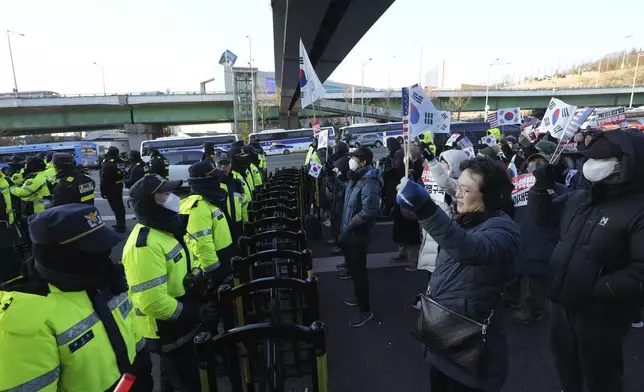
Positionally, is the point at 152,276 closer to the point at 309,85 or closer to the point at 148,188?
the point at 148,188

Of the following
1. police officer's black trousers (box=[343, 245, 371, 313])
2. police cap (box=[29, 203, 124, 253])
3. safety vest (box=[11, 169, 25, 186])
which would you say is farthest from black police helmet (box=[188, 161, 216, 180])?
safety vest (box=[11, 169, 25, 186])

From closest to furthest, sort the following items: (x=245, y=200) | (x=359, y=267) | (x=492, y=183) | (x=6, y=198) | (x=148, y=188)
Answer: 1. (x=492, y=183)
2. (x=148, y=188)
3. (x=359, y=267)
4. (x=245, y=200)
5. (x=6, y=198)

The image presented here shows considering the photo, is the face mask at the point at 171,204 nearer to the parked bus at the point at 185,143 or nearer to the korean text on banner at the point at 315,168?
the korean text on banner at the point at 315,168

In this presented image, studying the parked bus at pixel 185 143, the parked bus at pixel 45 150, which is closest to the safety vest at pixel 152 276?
the parked bus at pixel 185 143

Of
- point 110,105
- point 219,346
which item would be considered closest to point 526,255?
point 219,346

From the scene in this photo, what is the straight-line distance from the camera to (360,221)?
13.0 ft

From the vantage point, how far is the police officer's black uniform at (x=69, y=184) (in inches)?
248

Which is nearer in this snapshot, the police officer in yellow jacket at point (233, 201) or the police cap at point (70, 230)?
the police cap at point (70, 230)

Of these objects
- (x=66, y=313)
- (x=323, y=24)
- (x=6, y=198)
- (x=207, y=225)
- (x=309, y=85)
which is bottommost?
(x=6, y=198)

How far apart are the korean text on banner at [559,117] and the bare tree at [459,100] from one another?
46449mm

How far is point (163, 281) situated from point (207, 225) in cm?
99

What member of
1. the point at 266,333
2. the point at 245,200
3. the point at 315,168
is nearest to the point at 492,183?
the point at 266,333

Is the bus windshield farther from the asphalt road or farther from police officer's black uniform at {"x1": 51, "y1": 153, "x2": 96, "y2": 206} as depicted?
the asphalt road

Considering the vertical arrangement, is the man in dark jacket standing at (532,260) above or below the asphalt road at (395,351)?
above
